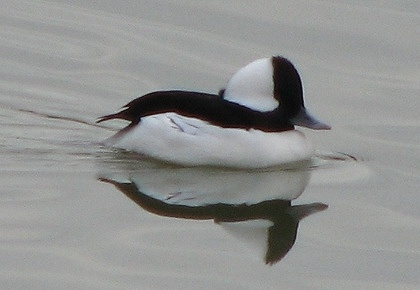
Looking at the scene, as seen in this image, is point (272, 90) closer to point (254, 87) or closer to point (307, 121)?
point (254, 87)

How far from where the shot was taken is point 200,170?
11.0 m

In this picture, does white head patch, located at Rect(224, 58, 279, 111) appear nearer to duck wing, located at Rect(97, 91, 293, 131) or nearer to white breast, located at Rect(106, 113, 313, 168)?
duck wing, located at Rect(97, 91, 293, 131)

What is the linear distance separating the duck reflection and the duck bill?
1.17ft

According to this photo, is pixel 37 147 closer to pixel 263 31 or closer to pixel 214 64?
pixel 214 64

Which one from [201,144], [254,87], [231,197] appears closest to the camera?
[231,197]

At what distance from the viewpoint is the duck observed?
11.0 meters

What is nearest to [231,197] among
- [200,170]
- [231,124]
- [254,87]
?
[200,170]

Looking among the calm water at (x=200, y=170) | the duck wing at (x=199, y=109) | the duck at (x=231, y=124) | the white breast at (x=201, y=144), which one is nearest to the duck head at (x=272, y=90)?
the duck at (x=231, y=124)

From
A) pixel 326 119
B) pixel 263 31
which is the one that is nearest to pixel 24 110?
pixel 326 119

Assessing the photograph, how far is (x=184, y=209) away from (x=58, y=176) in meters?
1.06

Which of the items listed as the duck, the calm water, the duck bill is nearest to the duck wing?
the duck

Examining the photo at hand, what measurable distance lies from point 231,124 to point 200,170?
16.1 inches

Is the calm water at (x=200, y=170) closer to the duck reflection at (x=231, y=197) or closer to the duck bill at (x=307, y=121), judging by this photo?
the duck reflection at (x=231, y=197)

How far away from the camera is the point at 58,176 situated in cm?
1070
